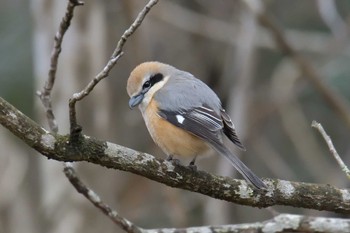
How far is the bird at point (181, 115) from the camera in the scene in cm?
279

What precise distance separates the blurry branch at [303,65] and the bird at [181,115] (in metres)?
1.69

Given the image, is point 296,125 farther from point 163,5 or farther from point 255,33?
point 163,5

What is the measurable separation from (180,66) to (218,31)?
0.82 metres

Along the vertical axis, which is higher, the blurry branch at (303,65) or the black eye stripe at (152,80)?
the blurry branch at (303,65)

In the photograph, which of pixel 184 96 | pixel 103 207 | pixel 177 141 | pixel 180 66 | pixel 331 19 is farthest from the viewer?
pixel 180 66

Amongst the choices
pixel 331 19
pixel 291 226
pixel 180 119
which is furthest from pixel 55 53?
pixel 331 19

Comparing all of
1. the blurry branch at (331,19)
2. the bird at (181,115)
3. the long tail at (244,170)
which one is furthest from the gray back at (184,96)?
the blurry branch at (331,19)

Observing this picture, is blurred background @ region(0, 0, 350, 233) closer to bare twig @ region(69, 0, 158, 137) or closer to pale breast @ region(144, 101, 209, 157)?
pale breast @ region(144, 101, 209, 157)

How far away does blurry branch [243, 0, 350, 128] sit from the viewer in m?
4.58

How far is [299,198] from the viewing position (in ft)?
7.99

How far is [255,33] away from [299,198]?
11.1 feet

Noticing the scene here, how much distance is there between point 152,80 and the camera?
309cm

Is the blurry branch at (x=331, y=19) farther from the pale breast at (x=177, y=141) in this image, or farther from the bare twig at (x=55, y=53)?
the bare twig at (x=55, y=53)

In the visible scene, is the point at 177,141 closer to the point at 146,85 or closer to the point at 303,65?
the point at 146,85
